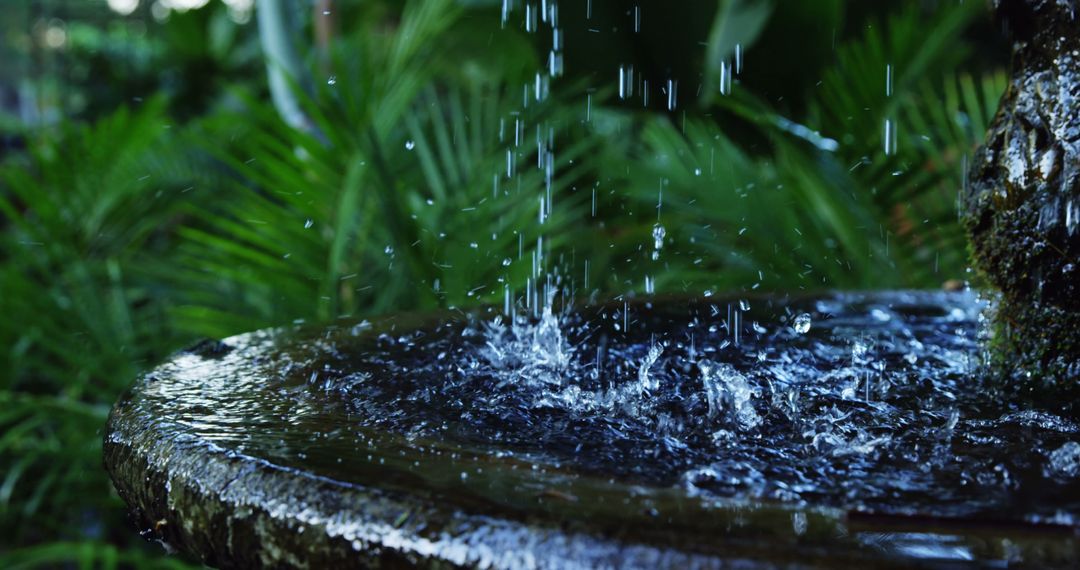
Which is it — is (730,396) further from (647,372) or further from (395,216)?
(395,216)

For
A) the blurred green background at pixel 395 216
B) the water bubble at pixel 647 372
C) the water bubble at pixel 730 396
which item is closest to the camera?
the water bubble at pixel 730 396

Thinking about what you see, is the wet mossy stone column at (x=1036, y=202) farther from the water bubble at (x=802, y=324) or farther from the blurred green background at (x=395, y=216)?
the blurred green background at (x=395, y=216)

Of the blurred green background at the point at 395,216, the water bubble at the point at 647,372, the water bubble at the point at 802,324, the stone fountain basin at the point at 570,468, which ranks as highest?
the blurred green background at the point at 395,216

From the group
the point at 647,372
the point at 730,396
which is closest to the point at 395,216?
the point at 647,372

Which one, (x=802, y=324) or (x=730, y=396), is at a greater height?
(x=802, y=324)

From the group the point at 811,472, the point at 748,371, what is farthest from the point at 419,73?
the point at 811,472

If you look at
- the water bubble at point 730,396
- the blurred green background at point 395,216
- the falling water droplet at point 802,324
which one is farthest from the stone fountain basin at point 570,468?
the blurred green background at point 395,216
